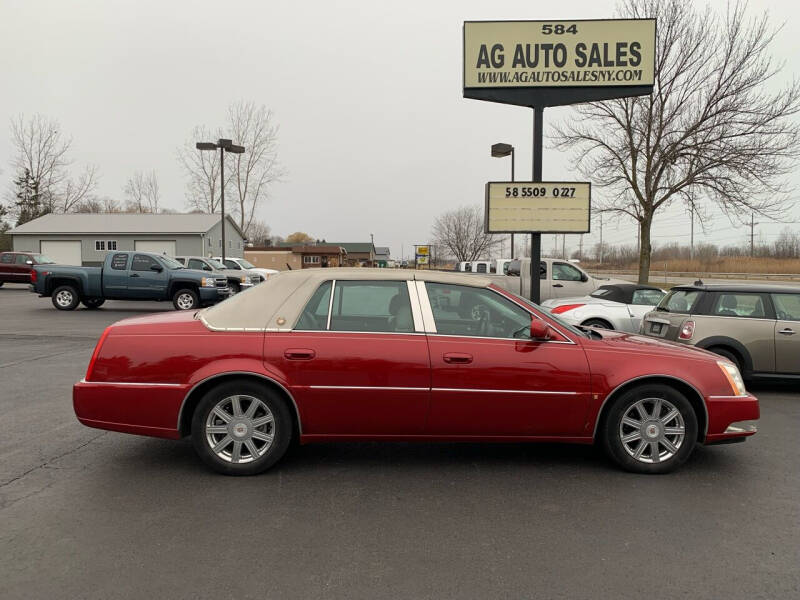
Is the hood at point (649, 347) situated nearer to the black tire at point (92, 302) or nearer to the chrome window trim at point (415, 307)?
the chrome window trim at point (415, 307)

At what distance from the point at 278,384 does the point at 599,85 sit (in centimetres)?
885

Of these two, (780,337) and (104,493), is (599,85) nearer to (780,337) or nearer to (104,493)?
(780,337)

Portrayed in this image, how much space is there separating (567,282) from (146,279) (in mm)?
12686

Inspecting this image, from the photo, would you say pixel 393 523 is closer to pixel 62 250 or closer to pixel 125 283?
pixel 125 283

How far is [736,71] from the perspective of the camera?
57.4 ft

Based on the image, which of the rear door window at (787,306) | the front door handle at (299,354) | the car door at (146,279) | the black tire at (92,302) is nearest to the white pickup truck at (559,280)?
the rear door window at (787,306)

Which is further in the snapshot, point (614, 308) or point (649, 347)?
point (614, 308)

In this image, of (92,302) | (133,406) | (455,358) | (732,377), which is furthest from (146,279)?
(732,377)

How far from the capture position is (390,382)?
159 inches

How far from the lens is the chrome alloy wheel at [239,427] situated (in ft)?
13.4

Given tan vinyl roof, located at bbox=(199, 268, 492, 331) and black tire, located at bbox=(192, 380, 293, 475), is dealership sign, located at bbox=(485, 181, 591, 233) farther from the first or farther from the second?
black tire, located at bbox=(192, 380, 293, 475)

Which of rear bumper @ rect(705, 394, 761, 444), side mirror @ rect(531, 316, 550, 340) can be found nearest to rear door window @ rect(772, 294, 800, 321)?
rear bumper @ rect(705, 394, 761, 444)

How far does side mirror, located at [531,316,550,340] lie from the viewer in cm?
414

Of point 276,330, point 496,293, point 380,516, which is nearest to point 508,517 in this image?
point 380,516
